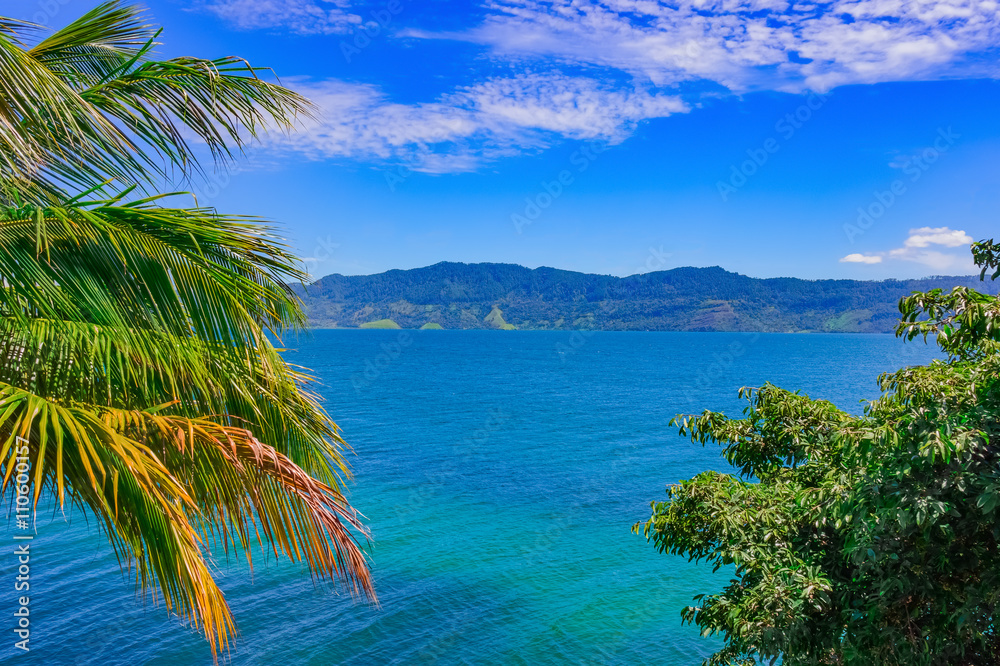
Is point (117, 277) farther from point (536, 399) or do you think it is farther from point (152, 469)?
point (536, 399)

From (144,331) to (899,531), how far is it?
7.04 m

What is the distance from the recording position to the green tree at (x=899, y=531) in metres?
5.69

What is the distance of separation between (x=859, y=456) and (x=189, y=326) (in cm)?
656

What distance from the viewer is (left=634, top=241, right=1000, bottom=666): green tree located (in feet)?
18.7

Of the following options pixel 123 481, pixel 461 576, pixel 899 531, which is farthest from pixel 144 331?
pixel 461 576

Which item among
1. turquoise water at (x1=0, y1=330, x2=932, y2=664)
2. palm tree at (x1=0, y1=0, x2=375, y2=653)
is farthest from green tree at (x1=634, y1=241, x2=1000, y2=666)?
turquoise water at (x1=0, y1=330, x2=932, y2=664)

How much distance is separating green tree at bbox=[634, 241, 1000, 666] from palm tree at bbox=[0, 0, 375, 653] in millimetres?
4769

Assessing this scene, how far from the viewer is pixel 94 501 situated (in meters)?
4.09

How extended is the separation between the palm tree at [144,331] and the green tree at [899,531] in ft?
15.6

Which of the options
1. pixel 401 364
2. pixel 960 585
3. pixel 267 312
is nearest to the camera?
pixel 267 312

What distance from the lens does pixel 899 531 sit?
6.25m

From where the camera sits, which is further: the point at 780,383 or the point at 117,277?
the point at 780,383

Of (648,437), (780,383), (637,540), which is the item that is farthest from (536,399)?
(637,540)

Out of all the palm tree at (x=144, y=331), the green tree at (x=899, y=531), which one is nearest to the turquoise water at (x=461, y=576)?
the palm tree at (x=144, y=331)
